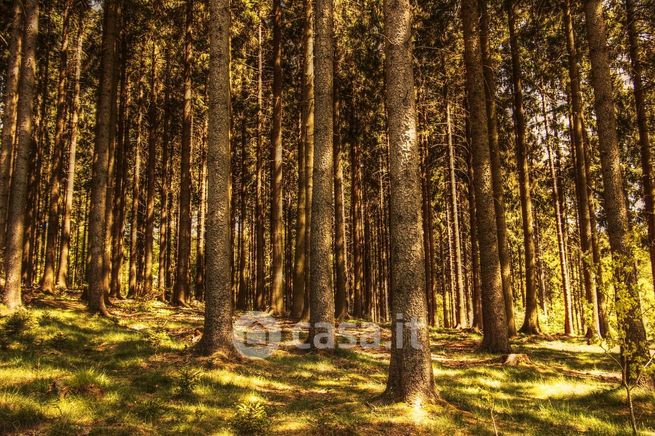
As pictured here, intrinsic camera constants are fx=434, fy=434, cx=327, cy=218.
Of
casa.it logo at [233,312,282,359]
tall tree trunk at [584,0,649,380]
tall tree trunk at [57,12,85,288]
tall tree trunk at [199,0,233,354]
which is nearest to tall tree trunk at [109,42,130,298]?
tall tree trunk at [57,12,85,288]

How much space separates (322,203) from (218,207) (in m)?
2.68

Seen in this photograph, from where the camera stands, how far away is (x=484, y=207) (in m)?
11.9

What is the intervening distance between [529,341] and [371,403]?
1120cm

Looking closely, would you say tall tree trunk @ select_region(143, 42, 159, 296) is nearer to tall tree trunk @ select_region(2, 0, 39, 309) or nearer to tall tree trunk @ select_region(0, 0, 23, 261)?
tall tree trunk @ select_region(0, 0, 23, 261)

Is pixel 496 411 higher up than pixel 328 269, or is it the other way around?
pixel 328 269

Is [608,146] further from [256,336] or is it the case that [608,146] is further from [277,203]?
[277,203]

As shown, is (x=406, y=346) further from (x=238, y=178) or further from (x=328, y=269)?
(x=238, y=178)

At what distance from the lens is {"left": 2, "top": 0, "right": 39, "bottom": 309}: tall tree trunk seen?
11.3m

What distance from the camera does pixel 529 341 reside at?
15.4 meters

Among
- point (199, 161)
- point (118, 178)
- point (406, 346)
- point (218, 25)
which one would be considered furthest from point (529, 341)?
point (199, 161)

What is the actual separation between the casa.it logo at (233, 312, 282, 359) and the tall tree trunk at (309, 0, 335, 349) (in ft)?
4.53

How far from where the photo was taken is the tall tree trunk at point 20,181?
37.1ft

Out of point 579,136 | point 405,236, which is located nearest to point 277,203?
point 405,236

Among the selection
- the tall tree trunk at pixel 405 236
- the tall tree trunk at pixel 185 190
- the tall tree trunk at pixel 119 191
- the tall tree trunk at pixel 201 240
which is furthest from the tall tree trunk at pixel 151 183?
the tall tree trunk at pixel 405 236
